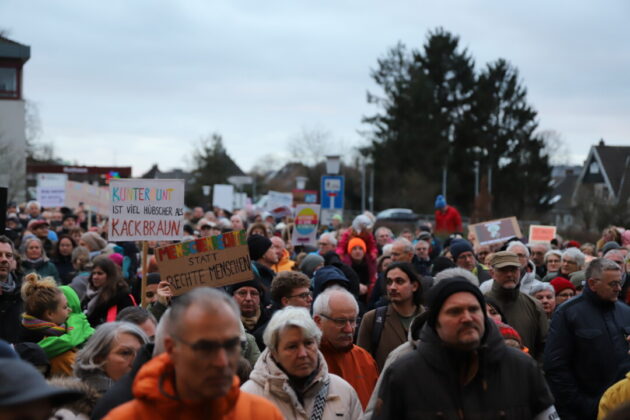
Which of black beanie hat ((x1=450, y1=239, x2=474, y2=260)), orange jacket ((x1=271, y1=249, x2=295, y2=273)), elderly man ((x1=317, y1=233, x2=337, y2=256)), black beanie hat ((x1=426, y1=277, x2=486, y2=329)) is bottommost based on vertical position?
orange jacket ((x1=271, y1=249, x2=295, y2=273))

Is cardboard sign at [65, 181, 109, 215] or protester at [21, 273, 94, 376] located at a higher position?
cardboard sign at [65, 181, 109, 215]

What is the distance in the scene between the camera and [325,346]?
650 cm

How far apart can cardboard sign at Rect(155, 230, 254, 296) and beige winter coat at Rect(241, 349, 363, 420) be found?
95.3 inches

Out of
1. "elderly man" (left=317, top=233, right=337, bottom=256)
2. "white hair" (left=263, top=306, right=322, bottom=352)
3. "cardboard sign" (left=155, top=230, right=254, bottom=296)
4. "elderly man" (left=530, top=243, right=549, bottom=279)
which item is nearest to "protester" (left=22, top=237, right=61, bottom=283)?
"elderly man" (left=317, top=233, right=337, bottom=256)

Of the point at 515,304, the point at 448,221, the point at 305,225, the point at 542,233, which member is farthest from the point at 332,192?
the point at 515,304

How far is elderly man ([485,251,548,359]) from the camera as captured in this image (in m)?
8.25

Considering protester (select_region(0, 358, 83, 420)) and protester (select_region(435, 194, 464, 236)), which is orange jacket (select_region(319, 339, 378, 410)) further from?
protester (select_region(435, 194, 464, 236))

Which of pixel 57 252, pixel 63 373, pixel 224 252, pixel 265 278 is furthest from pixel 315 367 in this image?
pixel 57 252

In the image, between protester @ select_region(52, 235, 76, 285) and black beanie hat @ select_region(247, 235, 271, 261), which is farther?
protester @ select_region(52, 235, 76, 285)

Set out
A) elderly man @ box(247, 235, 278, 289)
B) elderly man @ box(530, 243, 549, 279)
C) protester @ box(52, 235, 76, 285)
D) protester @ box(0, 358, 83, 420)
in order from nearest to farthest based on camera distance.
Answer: protester @ box(0, 358, 83, 420), elderly man @ box(247, 235, 278, 289), elderly man @ box(530, 243, 549, 279), protester @ box(52, 235, 76, 285)

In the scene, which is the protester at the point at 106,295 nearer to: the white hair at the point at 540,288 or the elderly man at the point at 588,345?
the white hair at the point at 540,288

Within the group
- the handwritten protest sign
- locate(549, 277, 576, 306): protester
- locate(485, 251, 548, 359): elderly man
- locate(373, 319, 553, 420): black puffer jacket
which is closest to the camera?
locate(373, 319, 553, 420): black puffer jacket

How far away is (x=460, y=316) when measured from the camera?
4387mm

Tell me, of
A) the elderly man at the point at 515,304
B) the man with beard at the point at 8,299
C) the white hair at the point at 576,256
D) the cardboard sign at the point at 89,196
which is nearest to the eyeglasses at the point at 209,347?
the elderly man at the point at 515,304
